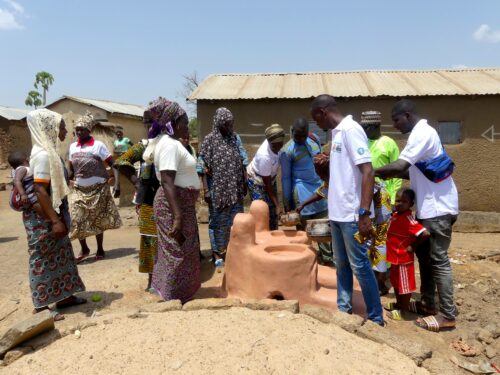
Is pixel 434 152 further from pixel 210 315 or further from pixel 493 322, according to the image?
pixel 210 315

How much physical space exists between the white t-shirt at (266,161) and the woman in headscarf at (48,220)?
2.07 m

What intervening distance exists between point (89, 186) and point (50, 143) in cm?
188

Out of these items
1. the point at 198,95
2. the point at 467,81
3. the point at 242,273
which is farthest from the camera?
the point at 467,81

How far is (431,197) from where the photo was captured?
3.20 meters

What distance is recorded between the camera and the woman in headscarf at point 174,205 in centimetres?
321

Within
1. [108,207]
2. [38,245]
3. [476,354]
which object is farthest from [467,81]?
[38,245]

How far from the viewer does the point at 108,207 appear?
5.48 meters

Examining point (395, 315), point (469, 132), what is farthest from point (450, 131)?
point (395, 315)

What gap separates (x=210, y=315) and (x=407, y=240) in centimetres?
173

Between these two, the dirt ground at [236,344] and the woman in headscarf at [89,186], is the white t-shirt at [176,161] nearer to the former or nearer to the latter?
the dirt ground at [236,344]

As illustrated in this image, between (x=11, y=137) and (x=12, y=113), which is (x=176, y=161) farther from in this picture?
(x=12, y=113)

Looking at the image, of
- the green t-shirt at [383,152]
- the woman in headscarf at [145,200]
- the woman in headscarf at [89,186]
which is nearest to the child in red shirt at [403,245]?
the green t-shirt at [383,152]

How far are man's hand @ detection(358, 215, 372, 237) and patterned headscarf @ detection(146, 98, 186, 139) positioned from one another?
66.3 inches

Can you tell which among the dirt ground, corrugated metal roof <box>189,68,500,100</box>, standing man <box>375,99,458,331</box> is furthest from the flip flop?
corrugated metal roof <box>189,68,500,100</box>
